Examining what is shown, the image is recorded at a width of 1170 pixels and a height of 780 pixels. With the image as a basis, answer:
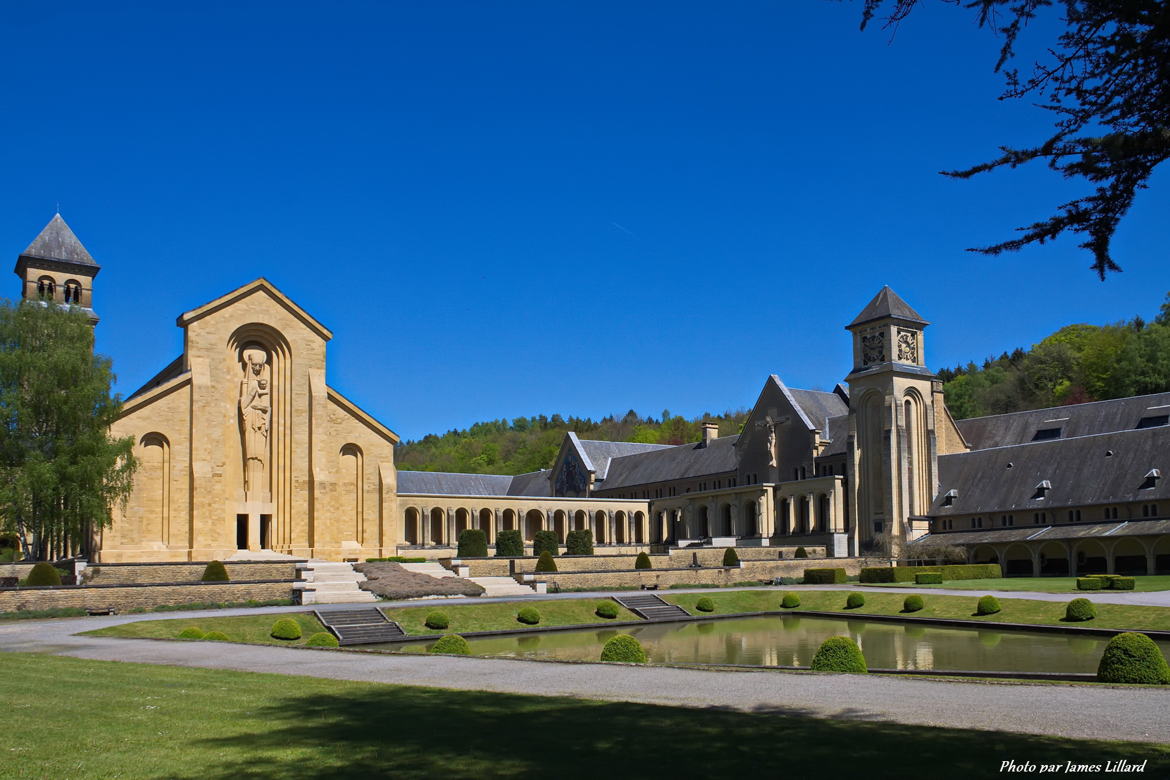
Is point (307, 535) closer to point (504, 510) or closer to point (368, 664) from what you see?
point (504, 510)

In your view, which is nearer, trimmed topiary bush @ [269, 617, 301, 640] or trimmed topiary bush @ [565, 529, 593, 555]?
trimmed topiary bush @ [269, 617, 301, 640]

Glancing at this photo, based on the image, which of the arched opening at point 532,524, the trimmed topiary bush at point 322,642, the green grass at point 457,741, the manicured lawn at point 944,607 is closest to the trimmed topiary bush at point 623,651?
the green grass at point 457,741

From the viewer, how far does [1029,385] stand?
3551 inches

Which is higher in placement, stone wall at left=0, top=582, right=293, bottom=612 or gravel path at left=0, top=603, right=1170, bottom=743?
gravel path at left=0, top=603, right=1170, bottom=743

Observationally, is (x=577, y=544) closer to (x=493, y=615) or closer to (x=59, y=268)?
(x=493, y=615)

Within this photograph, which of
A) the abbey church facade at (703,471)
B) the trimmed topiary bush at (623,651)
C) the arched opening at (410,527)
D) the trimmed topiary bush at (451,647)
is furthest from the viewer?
the arched opening at (410,527)

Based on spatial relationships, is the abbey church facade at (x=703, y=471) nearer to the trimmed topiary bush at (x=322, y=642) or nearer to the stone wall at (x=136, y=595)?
the stone wall at (x=136, y=595)

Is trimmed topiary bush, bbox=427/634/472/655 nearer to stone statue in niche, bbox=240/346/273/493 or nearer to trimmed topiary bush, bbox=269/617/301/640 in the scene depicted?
trimmed topiary bush, bbox=269/617/301/640

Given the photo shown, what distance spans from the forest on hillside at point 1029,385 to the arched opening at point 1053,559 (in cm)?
2619

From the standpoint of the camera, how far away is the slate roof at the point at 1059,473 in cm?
5103

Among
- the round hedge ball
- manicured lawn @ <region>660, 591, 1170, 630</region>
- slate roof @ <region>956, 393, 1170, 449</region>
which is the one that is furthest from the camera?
slate roof @ <region>956, 393, 1170, 449</region>

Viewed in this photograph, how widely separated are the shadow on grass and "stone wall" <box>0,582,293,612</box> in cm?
2417

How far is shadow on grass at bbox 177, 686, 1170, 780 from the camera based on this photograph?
8469 millimetres

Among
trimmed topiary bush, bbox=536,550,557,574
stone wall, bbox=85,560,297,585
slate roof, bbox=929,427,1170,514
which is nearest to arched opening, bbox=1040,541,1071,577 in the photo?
slate roof, bbox=929,427,1170,514
